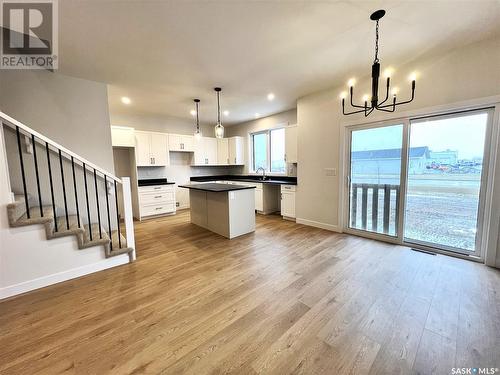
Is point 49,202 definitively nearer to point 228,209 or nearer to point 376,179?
point 228,209

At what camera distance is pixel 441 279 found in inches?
90.1

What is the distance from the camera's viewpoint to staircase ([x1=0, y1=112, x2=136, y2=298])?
211cm

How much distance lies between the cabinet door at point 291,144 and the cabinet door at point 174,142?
10.2 ft

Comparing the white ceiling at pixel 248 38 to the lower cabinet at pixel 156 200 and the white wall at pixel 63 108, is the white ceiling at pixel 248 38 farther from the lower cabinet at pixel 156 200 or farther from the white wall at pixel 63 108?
the lower cabinet at pixel 156 200

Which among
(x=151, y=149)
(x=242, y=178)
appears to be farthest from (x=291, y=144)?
(x=151, y=149)

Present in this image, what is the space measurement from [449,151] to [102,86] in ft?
18.3

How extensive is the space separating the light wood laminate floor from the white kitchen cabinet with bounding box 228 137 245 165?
4.16 m

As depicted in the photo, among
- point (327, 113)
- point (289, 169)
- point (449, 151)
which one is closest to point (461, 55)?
point (449, 151)

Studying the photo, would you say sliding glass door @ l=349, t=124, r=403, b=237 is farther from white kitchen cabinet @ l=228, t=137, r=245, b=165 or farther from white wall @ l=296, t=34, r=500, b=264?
white kitchen cabinet @ l=228, t=137, r=245, b=165

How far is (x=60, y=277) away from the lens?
236cm

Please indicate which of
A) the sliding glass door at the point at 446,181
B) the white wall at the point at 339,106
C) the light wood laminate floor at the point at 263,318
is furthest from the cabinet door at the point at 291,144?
the light wood laminate floor at the point at 263,318

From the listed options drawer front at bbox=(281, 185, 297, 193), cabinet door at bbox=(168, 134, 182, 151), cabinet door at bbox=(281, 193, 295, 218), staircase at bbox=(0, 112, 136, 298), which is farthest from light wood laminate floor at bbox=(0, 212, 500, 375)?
cabinet door at bbox=(168, 134, 182, 151)

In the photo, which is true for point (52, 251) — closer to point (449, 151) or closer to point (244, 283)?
point (244, 283)

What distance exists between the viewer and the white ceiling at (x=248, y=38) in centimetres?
191
